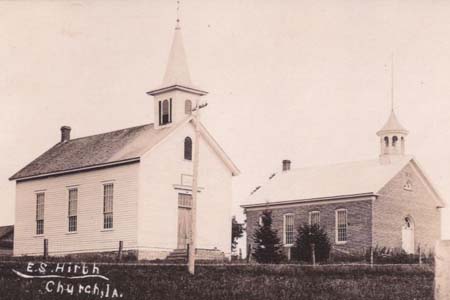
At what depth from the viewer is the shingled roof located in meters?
33.9

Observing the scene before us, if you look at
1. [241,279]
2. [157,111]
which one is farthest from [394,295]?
[157,111]

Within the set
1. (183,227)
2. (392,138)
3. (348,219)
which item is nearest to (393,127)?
(392,138)

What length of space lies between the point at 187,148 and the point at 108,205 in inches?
162

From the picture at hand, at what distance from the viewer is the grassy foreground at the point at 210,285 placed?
52.5ft

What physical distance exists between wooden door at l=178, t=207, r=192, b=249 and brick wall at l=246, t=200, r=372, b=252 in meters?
11.4

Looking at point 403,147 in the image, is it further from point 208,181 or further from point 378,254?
point 208,181

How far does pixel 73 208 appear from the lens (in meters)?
35.7

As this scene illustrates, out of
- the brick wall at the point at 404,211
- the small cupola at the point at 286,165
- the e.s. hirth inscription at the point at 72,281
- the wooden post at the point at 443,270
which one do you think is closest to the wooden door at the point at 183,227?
the brick wall at the point at 404,211

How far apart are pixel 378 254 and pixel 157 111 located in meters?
12.8

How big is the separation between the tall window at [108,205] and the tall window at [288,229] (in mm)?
15222

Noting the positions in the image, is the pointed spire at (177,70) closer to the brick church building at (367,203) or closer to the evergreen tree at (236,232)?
the brick church building at (367,203)

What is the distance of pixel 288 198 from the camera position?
4662 centimetres

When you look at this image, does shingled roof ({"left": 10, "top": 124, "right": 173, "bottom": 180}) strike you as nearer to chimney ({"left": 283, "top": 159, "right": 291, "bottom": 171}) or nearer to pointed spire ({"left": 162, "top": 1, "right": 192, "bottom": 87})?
pointed spire ({"left": 162, "top": 1, "right": 192, "bottom": 87})

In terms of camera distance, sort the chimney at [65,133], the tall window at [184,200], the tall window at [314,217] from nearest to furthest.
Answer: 1. the tall window at [184,200]
2. the chimney at [65,133]
3. the tall window at [314,217]
